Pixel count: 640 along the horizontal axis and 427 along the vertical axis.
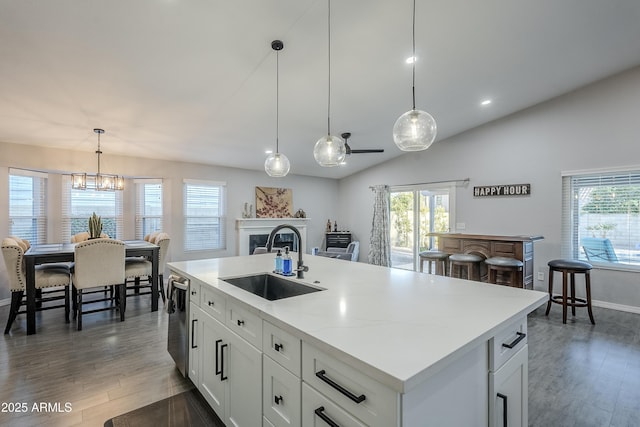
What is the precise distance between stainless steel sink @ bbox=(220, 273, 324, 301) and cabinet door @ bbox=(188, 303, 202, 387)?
0.34 meters

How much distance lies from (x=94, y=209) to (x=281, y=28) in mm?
4638

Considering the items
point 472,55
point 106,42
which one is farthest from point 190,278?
point 472,55

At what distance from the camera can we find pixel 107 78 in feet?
9.77

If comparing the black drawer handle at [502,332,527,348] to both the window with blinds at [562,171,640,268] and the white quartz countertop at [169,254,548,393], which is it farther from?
the window with blinds at [562,171,640,268]

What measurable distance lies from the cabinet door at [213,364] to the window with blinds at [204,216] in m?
4.26

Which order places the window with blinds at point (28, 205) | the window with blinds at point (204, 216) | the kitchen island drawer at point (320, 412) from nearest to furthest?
the kitchen island drawer at point (320, 412) → the window with blinds at point (28, 205) → the window with blinds at point (204, 216)

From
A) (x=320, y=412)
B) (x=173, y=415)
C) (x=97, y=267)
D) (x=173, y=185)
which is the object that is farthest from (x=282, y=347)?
(x=173, y=185)

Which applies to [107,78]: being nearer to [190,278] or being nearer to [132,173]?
[190,278]

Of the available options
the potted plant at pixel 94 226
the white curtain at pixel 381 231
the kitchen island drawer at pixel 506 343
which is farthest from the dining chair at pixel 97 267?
the white curtain at pixel 381 231

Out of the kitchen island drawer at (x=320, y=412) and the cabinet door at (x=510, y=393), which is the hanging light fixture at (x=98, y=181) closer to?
the kitchen island drawer at (x=320, y=412)

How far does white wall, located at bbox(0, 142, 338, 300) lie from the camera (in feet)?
14.4

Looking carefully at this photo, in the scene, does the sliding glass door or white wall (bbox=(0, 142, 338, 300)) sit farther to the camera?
the sliding glass door

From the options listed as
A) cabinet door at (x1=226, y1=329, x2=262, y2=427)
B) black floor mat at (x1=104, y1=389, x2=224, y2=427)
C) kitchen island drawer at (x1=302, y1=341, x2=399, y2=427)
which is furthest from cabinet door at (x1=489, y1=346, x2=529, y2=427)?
black floor mat at (x1=104, y1=389, x2=224, y2=427)

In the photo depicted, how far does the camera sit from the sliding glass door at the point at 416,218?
618 centimetres
